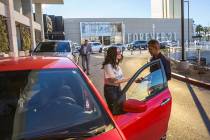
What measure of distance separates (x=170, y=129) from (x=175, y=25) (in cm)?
10795

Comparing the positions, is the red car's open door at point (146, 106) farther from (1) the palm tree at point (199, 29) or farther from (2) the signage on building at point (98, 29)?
(1) the palm tree at point (199, 29)

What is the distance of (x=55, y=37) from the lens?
78562 mm

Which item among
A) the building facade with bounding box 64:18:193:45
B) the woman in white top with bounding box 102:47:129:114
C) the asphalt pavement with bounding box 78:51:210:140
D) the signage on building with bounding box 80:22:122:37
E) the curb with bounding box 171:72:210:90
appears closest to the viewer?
the woman in white top with bounding box 102:47:129:114

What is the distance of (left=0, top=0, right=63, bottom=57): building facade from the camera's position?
25156mm

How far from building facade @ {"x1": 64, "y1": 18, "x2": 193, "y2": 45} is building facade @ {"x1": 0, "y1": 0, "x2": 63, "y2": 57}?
4070 centimetres

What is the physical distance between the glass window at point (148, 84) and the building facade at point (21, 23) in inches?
672

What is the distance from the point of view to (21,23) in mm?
34000

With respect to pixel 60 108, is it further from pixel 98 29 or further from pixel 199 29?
pixel 199 29

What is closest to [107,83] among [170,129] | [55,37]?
[170,129]

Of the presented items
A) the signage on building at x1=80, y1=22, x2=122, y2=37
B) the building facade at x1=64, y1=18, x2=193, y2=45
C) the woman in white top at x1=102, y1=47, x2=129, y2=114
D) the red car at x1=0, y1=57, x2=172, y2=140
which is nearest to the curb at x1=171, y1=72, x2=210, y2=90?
the woman in white top at x1=102, y1=47, x2=129, y2=114

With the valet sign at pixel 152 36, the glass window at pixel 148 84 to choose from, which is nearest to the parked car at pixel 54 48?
the glass window at pixel 148 84

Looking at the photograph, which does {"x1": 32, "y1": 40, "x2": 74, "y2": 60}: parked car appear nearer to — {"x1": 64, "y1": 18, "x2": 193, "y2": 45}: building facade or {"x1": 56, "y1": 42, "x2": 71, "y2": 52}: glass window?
{"x1": 56, "y1": 42, "x2": 71, "y2": 52}: glass window

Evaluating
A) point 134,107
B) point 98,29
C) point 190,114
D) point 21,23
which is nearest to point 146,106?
point 134,107

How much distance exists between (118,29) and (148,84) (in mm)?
98754
